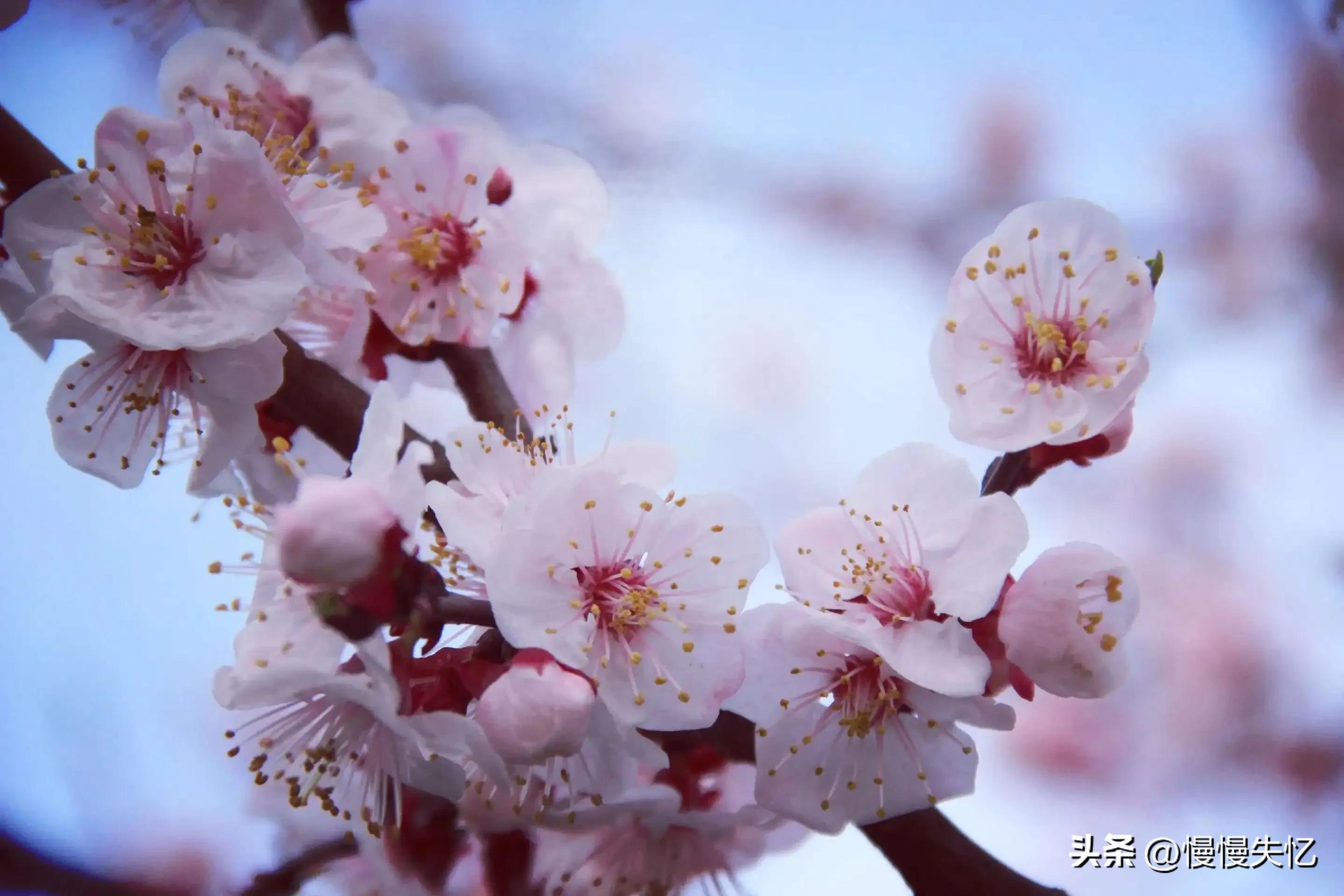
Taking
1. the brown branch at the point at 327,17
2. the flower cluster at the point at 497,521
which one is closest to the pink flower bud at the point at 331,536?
the flower cluster at the point at 497,521

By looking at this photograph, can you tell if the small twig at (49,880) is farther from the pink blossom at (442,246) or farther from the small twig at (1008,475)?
the small twig at (1008,475)

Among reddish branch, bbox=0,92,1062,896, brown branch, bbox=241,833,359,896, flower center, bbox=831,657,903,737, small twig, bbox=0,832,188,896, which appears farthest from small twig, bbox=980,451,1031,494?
small twig, bbox=0,832,188,896

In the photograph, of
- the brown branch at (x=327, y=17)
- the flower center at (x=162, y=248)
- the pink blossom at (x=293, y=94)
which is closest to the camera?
the flower center at (x=162, y=248)

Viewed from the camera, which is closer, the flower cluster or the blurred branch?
the flower cluster

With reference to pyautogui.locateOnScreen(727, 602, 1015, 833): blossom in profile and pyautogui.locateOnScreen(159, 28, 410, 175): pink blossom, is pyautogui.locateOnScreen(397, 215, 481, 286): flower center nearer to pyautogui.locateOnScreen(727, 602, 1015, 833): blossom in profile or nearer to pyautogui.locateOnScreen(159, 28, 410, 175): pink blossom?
pyautogui.locateOnScreen(159, 28, 410, 175): pink blossom

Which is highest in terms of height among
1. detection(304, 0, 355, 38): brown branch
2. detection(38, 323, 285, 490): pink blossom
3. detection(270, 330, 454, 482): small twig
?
detection(304, 0, 355, 38): brown branch

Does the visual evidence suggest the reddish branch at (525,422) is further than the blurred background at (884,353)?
No

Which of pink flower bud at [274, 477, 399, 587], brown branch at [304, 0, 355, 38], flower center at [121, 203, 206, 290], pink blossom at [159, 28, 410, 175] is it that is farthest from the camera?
brown branch at [304, 0, 355, 38]
